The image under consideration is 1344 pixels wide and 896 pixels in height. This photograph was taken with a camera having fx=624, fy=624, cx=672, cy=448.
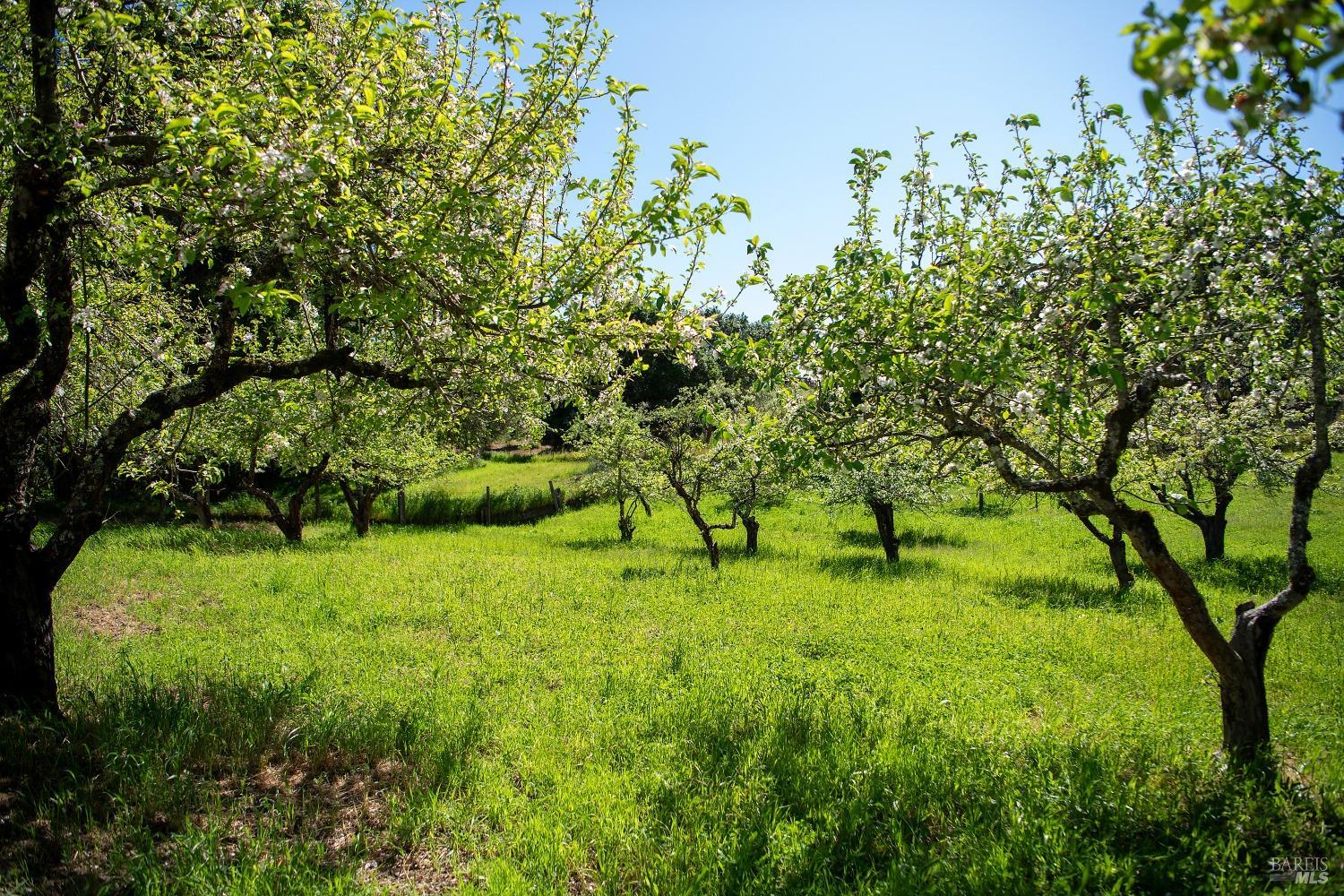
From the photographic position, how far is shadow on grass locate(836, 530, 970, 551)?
24.7 metres

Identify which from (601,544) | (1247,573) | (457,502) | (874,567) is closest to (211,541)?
(601,544)

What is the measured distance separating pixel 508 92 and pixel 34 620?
702 cm

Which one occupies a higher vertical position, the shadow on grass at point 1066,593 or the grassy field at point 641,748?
the grassy field at point 641,748

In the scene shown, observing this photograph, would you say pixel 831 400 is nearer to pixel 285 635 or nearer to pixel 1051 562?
pixel 285 635

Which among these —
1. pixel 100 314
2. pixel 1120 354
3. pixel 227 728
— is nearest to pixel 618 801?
pixel 227 728

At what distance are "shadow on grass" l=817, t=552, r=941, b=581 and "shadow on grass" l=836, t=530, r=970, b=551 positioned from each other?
3.58 m

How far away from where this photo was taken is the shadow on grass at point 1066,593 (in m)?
14.1

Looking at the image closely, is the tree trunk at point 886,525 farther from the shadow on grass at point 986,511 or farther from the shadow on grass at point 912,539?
the shadow on grass at point 986,511

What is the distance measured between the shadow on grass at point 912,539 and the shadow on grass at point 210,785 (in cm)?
2029

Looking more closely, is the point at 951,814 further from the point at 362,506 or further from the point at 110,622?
the point at 362,506

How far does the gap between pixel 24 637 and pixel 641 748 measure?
627 centimetres

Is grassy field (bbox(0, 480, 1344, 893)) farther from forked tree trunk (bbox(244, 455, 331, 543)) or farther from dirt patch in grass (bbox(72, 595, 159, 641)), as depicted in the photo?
forked tree trunk (bbox(244, 455, 331, 543))

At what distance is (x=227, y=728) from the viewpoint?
20.6 feet

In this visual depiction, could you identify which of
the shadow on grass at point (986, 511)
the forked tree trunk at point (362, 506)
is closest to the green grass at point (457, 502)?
the forked tree trunk at point (362, 506)
